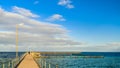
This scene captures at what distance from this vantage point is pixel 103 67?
6291 centimetres
